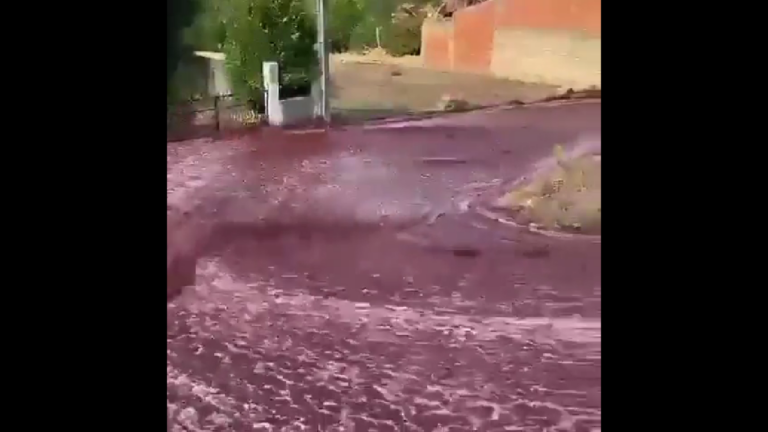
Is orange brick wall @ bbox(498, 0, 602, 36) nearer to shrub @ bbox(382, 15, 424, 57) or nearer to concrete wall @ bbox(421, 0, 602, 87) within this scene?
concrete wall @ bbox(421, 0, 602, 87)

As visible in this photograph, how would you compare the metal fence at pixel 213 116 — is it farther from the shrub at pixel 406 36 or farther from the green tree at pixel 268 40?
the shrub at pixel 406 36

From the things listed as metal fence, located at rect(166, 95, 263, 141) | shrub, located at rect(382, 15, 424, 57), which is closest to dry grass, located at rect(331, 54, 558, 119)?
shrub, located at rect(382, 15, 424, 57)

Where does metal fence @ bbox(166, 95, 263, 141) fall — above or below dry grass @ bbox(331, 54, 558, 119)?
below
